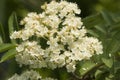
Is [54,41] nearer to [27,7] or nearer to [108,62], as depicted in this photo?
[108,62]

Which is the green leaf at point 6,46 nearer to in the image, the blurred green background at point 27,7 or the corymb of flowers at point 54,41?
the corymb of flowers at point 54,41

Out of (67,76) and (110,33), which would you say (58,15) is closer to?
(67,76)

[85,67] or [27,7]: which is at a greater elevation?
[27,7]

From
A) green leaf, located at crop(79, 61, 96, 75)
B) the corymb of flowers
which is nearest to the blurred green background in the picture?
the corymb of flowers

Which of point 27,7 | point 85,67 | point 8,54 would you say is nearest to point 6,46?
point 8,54

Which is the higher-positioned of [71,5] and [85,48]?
[71,5]

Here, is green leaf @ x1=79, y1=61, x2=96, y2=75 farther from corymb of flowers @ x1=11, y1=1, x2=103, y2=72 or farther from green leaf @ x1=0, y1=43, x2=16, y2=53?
green leaf @ x1=0, y1=43, x2=16, y2=53

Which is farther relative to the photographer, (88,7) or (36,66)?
(88,7)

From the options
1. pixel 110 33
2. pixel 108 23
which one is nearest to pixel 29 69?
pixel 110 33
